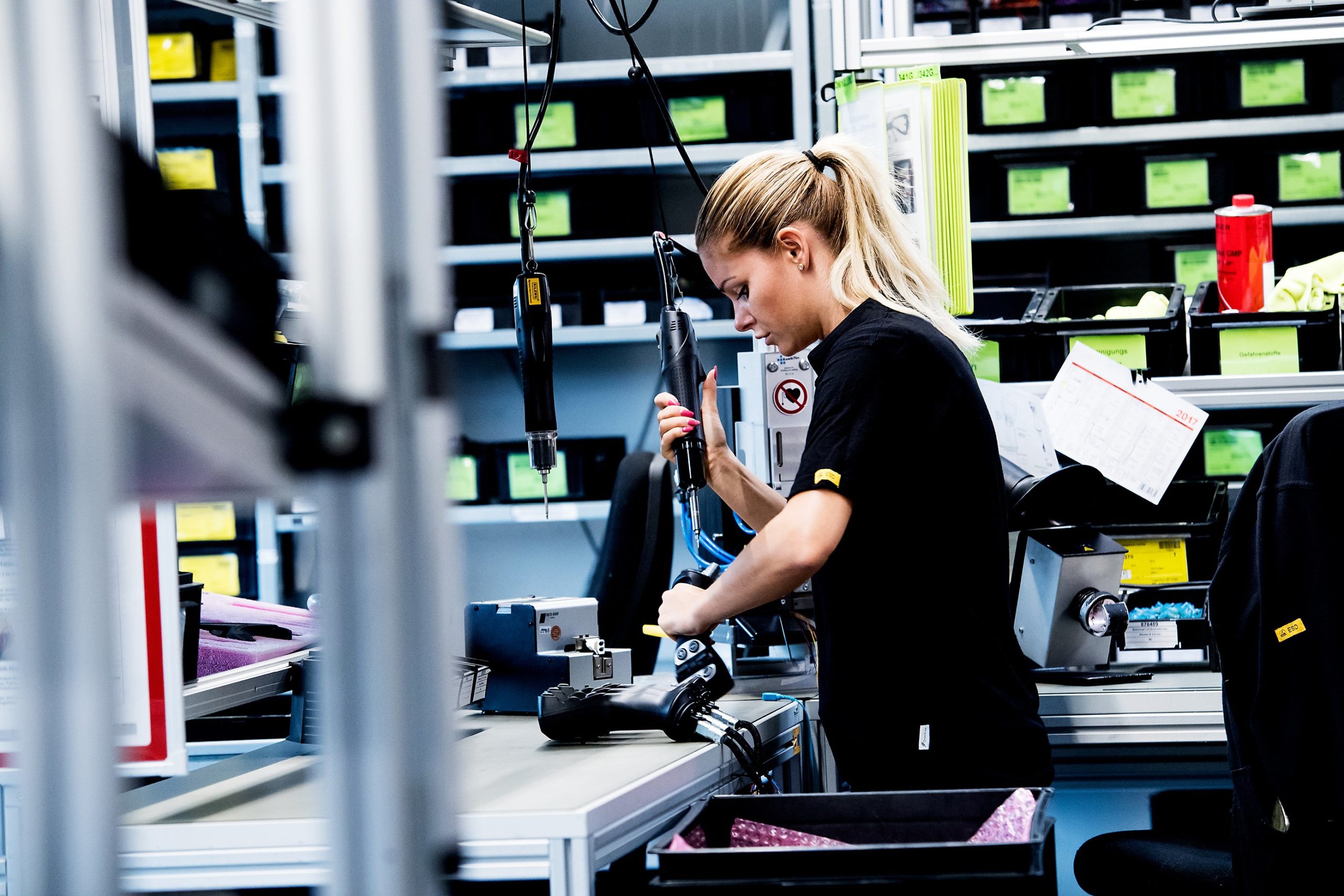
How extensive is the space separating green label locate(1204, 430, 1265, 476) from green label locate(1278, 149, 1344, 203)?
0.77 m

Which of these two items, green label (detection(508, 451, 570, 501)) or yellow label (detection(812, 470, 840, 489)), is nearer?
yellow label (detection(812, 470, 840, 489))

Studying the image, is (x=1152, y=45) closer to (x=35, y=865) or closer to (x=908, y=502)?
(x=908, y=502)

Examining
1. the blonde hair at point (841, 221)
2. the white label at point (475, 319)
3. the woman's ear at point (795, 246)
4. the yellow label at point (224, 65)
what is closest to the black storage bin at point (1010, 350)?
the blonde hair at point (841, 221)

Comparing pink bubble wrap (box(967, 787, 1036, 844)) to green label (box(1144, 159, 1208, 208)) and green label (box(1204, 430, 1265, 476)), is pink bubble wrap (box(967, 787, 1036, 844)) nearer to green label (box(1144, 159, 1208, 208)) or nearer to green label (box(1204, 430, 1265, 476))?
green label (box(1204, 430, 1265, 476))

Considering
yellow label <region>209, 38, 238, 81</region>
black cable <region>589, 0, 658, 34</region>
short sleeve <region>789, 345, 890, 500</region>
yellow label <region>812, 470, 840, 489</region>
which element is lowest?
yellow label <region>812, 470, 840, 489</region>

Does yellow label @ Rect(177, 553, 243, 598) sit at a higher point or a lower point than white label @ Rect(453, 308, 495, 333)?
lower

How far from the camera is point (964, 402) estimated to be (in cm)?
152

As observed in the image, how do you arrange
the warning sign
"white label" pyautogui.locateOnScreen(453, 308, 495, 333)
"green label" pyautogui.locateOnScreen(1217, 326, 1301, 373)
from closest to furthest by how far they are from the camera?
the warning sign < "green label" pyautogui.locateOnScreen(1217, 326, 1301, 373) < "white label" pyautogui.locateOnScreen(453, 308, 495, 333)

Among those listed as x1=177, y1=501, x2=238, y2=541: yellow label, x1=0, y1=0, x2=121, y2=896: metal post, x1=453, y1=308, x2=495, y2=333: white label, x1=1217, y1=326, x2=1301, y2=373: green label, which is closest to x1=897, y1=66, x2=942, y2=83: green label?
x1=1217, y1=326, x2=1301, y2=373: green label

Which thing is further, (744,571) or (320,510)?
(744,571)

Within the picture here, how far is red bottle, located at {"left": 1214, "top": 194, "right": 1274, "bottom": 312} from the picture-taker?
7.42 ft

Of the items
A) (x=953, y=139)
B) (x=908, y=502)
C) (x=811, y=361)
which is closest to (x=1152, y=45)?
(x=953, y=139)

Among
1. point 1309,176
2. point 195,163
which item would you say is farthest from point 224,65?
point 1309,176

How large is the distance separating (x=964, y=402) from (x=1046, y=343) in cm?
82
